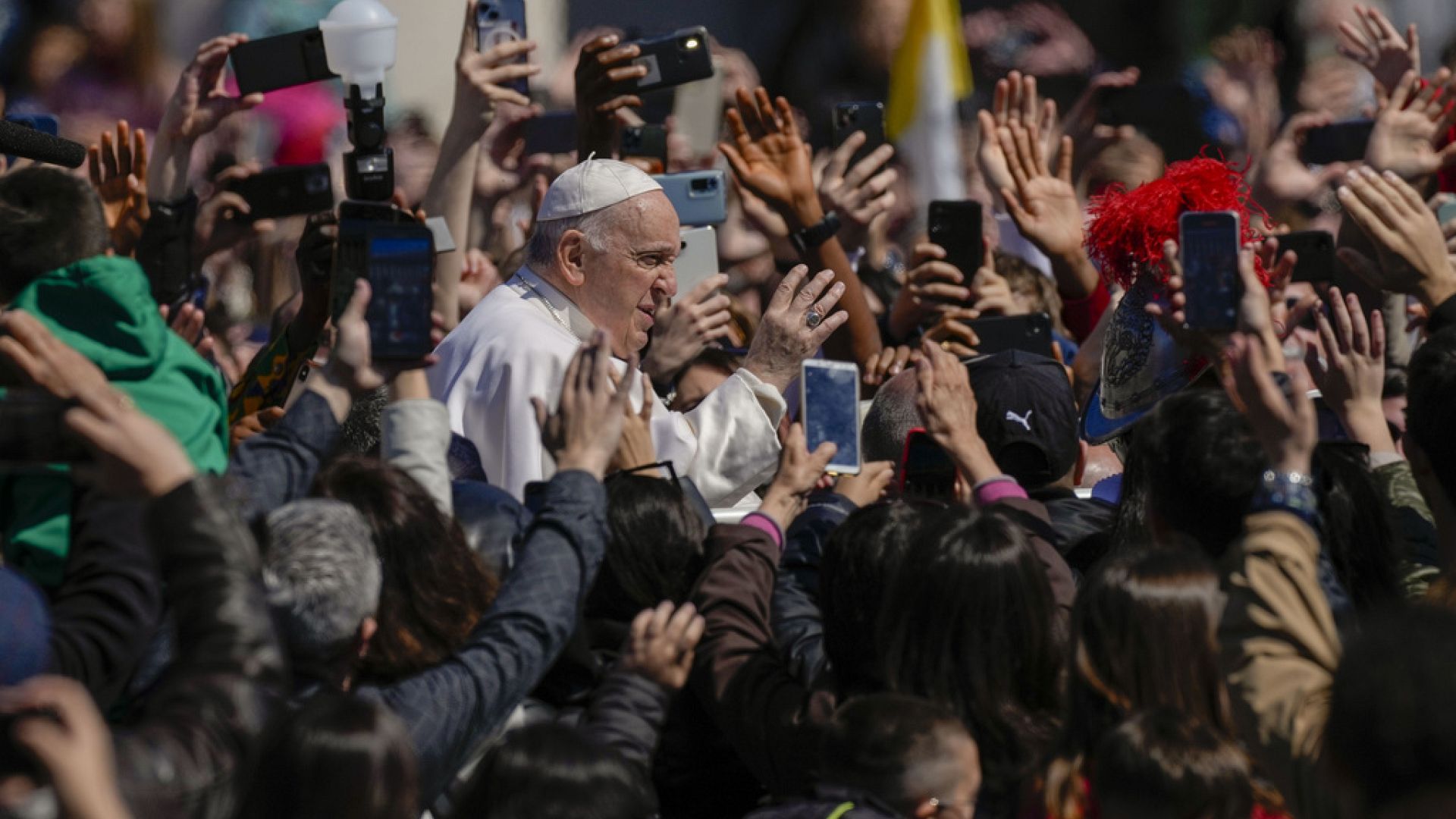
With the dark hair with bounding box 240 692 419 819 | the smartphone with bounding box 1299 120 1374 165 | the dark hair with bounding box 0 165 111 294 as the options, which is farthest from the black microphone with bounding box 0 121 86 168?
the smartphone with bounding box 1299 120 1374 165

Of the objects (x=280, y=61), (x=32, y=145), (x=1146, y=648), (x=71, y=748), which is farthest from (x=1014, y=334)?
(x=71, y=748)

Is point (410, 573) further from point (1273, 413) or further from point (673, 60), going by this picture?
point (673, 60)

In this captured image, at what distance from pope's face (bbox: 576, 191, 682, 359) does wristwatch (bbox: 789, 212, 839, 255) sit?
0.64m

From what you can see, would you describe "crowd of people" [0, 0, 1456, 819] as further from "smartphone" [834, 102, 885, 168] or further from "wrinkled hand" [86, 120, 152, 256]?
"smartphone" [834, 102, 885, 168]

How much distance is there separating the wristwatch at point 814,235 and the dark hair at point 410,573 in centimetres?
258

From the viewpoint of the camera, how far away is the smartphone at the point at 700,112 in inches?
314

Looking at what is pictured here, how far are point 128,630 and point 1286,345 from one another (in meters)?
4.39

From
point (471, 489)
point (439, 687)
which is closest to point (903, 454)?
point (471, 489)

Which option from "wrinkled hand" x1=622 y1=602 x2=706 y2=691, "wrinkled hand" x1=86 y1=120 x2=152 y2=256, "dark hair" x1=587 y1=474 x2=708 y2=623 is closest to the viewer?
"wrinkled hand" x1=622 y1=602 x2=706 y2=691

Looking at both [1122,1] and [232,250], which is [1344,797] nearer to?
[232,250]

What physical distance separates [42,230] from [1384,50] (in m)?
4.48

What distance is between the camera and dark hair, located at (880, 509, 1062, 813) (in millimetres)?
3061

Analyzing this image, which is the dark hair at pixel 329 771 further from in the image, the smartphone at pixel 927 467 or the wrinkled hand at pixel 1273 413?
the smartphone at pixel 927 467

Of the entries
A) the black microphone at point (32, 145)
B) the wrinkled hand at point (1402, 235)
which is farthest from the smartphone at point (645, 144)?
the black microphone at point (32, 145)
